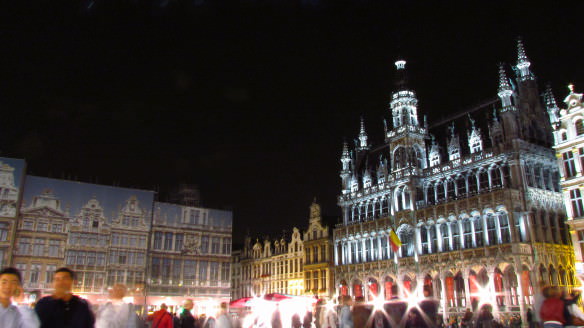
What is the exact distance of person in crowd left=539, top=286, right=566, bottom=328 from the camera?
9.66 meters

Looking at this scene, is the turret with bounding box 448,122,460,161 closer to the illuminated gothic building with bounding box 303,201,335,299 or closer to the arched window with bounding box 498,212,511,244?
the arched window with bounding box 498,212,511,244

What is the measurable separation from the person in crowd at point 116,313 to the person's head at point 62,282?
2.84 meters

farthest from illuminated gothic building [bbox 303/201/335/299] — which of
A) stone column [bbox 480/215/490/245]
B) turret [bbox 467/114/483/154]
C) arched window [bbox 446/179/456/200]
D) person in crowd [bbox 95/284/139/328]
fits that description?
person in crowd [bbox 95/284/139/328]

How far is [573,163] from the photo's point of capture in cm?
3834

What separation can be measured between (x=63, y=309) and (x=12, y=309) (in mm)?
518

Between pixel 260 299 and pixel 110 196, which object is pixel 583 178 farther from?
pixel 110 196

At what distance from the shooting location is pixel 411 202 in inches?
2035

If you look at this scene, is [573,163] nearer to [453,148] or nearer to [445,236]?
[453,148]

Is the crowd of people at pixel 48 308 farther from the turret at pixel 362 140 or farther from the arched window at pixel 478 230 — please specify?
the turret at pixel 362 140

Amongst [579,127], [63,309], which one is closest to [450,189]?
[579,127]

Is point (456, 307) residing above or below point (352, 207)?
below

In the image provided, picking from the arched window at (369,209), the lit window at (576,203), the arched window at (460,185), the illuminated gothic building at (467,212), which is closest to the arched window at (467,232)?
the illuminated gothic building at (467,212)

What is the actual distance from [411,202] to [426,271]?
7.45 m

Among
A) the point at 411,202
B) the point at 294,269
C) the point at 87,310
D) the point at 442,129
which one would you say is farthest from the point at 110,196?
the point at 87,310
